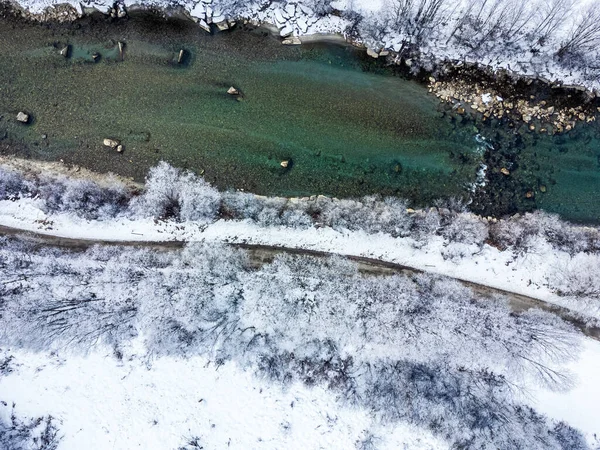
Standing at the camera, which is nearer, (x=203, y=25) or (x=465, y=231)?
(x=465, y=231)

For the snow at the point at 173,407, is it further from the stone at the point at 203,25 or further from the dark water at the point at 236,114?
the stone at the point at 203,25

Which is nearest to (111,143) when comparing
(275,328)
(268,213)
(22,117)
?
(22,117)

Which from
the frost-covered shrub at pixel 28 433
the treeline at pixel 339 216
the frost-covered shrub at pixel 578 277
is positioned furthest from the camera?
the treeline at pixel 339 216

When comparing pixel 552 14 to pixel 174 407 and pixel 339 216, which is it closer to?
pixel 339 216

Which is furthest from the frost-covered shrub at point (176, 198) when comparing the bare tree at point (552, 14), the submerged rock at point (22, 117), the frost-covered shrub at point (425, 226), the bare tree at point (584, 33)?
the bare tree at point (584, 33)

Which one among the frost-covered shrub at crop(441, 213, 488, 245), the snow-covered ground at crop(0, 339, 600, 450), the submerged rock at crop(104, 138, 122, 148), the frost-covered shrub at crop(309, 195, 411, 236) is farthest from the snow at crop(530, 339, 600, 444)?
the submerged rock at crop(104, 138, 122, 148)

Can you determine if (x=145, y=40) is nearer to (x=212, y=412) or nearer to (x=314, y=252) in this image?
(x=314, y=252)
